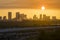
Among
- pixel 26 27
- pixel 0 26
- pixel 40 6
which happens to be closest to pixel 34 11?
pixel 40 6

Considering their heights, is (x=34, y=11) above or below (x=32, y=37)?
above

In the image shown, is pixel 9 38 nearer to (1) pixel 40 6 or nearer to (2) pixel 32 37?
(2) pixel 32 37

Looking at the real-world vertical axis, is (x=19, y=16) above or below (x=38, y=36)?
above

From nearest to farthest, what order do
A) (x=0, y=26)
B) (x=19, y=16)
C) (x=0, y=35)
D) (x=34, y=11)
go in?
(x=0, y=35) → (x=0, y=26) → (x=19, y=16) → (x=34, y=11)

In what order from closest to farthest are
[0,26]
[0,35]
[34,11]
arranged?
[0,35] → [0,26] → [34,11]

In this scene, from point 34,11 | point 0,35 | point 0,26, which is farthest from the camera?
point 34,11

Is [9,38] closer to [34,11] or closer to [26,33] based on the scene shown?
[26,33]

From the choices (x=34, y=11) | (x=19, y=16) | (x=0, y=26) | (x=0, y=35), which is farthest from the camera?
(x=34, y=11)

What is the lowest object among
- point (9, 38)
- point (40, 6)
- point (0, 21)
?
point (9, 38)

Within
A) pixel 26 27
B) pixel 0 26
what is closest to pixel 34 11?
pixel 26 27

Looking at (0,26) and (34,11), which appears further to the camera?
(34,11)
